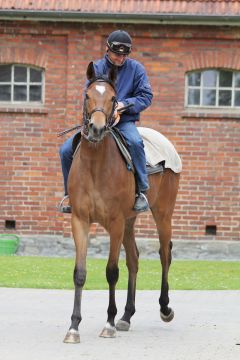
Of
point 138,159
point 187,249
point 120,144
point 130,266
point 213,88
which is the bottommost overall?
point 187,249

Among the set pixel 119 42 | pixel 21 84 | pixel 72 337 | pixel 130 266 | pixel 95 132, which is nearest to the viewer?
pixel 95 132

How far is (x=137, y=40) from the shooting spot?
1838 centimetres

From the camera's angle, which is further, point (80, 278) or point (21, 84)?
point (21, 84)

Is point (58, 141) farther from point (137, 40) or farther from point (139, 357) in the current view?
point (139, 357)

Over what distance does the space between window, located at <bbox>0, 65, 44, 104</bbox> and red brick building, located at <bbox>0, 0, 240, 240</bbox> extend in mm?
19

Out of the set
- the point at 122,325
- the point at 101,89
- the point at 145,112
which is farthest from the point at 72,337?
the point at 145,112

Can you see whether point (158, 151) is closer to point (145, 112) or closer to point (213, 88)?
point (145, 112)

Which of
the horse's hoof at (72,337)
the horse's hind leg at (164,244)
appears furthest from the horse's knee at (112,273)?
the horse's hind leg at (164,244)

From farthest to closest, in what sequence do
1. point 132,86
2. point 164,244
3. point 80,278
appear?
point 164,244 < point 132,86 < point 80,278

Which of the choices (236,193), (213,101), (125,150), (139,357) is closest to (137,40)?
(213,101)

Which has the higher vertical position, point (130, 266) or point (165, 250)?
point (165, 250)

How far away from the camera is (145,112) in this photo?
60.4ft

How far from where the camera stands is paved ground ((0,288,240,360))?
779 cm

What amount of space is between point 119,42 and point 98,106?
Answer: 0.92 metres
